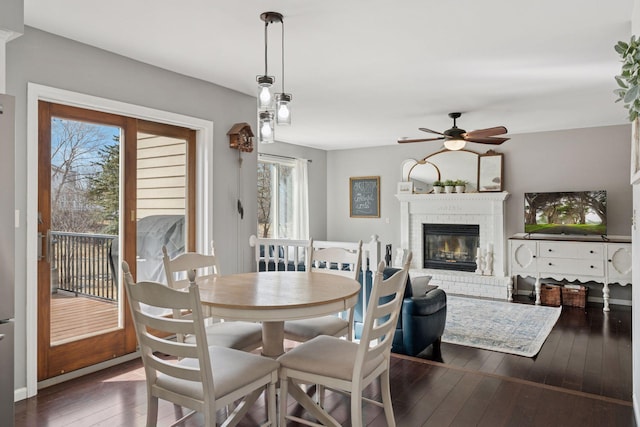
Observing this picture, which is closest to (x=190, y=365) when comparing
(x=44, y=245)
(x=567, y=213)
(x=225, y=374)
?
(x=225, y=374)

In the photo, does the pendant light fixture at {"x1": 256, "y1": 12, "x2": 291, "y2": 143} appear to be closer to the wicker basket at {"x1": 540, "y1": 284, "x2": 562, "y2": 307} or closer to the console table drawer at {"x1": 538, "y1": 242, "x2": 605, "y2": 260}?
the console table drawer at {"x1": 538, "y1": 242, "x2": 605, "y2": 260}

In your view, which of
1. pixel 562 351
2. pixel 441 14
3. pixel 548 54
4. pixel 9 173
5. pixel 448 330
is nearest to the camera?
pixel 9 173

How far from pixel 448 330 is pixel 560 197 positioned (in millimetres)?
3145

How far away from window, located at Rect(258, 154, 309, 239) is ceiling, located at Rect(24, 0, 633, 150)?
2.64 metres

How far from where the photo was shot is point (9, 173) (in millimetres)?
2043

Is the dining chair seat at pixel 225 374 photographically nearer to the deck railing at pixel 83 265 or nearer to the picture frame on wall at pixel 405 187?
the deck railing at pixel 83 265

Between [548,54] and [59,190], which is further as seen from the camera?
[548,54]

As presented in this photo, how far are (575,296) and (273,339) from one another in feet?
16.9

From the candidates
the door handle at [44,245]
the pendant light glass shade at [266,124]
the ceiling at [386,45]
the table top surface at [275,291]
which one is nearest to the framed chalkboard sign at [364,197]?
the ceiling at [386,45]

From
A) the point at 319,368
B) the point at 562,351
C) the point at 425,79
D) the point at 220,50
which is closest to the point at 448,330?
the point at 562,351

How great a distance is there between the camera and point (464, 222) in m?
7.11

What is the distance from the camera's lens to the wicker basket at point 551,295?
6.02m

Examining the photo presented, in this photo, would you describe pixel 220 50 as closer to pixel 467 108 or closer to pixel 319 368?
pixel 319 368

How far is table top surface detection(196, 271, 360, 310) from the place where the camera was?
2.06m
